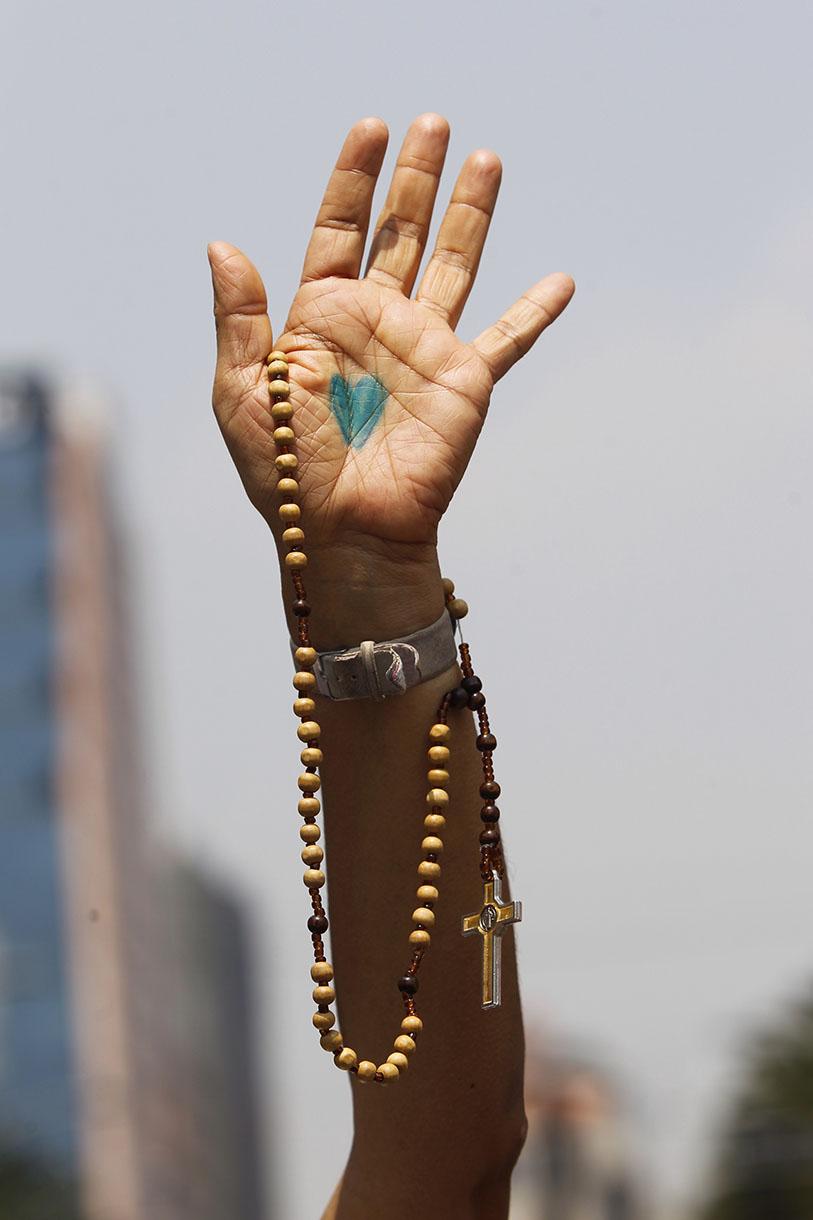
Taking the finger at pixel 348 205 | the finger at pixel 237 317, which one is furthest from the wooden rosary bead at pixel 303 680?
the finger at pixel 348 205

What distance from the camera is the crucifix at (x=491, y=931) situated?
283cm

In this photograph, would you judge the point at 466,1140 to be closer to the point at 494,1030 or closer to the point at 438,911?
the point at 494,1030

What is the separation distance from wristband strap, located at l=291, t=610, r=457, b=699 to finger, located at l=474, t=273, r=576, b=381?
1.47ft

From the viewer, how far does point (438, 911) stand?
2.88 meters

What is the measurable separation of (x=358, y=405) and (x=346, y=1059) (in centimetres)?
102

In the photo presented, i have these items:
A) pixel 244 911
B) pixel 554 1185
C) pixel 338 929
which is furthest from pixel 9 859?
pixel 338 929

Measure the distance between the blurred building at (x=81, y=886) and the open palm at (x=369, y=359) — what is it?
101ft

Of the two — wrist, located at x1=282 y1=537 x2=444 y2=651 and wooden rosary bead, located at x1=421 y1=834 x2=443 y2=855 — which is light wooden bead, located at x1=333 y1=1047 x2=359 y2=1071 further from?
wrist, located at x1=282 y1=537 x2=444 y2=651

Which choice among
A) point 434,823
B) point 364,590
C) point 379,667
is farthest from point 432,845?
point 364,590

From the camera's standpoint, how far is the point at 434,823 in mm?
2830

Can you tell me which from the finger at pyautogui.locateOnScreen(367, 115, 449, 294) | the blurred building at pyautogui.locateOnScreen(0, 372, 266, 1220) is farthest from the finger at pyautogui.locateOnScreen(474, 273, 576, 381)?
the blurred building at pyautogui.locateOnScreen(0, 372, 266, 1220)

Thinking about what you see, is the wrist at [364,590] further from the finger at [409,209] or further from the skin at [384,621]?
the finger at [409,209]

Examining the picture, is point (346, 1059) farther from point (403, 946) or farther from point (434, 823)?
point (434, 823)

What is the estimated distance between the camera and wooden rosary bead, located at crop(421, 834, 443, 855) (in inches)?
111
